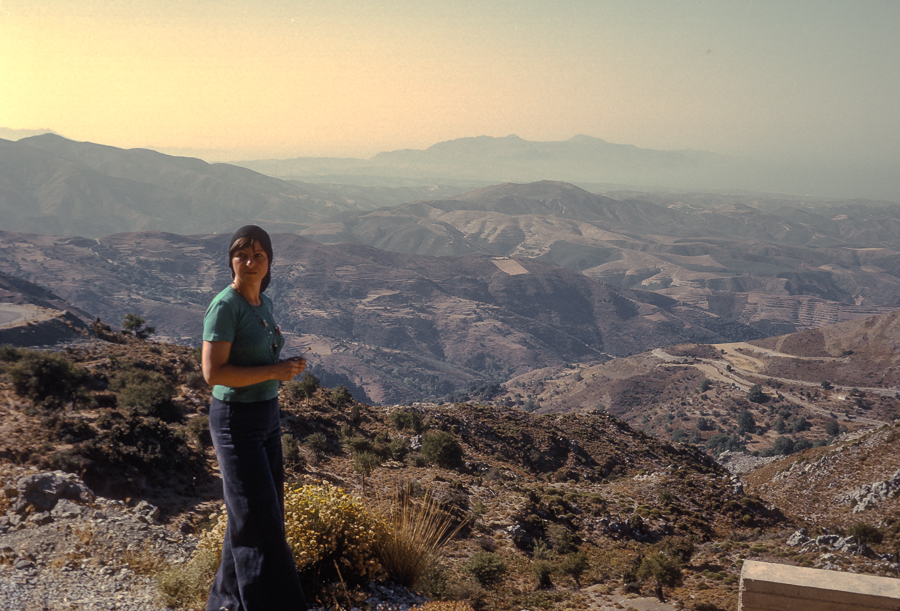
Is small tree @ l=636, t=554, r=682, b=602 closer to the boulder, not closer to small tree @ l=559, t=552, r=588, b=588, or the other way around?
small tree @ l=559, t=552, r=588, b=588

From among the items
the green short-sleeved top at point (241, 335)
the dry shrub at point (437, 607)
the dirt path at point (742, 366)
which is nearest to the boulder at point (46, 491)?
the green short-sleeved top at point (241, 335)

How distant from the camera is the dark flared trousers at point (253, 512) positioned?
3994mm

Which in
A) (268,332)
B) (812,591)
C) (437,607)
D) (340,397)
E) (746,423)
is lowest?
(746,423)

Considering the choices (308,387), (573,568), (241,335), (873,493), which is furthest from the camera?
(308,387)

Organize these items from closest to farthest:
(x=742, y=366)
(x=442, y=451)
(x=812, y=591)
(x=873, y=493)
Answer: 1. (x=812, y=591)
2. (x=442, y=451)
3. (x=873, y=493)
4. (x=742, y=366)

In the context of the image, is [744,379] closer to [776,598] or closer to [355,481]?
[355,481]

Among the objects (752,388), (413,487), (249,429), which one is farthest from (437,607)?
(752,388)

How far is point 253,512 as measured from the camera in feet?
13.5

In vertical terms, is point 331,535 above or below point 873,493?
above

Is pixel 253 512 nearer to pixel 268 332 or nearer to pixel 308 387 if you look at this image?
pixel 268 332

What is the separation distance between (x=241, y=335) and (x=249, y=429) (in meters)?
0.71

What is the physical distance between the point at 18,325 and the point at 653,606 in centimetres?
6580

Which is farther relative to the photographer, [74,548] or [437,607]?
[74,548]

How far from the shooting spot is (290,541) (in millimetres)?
5008
